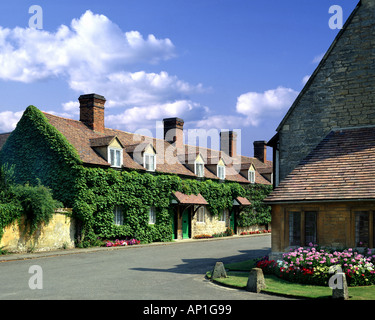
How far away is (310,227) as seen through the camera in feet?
54.1

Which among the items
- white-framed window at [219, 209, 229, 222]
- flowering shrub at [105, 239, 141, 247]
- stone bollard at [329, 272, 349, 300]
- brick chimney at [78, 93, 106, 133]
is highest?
brick chimney at [78, 93, 106, 133]

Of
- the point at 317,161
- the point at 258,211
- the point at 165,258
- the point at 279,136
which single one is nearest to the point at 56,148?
the point at 165,258

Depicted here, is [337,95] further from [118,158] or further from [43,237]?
[43,237]

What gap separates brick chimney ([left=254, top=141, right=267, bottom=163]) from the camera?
54188 millimetres

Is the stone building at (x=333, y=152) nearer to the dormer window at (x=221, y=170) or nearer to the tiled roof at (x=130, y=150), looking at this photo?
the tiled roof at (x=130, y=150)

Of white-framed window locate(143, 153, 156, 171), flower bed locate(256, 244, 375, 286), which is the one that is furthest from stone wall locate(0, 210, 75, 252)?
flower bed locate(256, 244, 375, 286)

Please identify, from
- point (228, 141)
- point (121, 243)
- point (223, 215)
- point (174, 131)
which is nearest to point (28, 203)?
point (121, 243)

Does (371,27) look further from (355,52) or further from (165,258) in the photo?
(165,258)

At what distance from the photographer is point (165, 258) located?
22.1 metres

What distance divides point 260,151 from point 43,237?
34.0 m

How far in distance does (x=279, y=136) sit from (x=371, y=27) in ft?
18.1

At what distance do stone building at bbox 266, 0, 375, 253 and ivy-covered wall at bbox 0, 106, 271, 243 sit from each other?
40.2 feet

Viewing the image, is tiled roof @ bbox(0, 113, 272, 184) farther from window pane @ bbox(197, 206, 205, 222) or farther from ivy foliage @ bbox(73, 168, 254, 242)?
window pane @ bbox(197, 206, 205, 222)

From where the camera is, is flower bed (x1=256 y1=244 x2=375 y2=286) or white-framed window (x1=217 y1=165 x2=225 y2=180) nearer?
flower bed (x1=256 y1=244 x2=375 y2=286)
